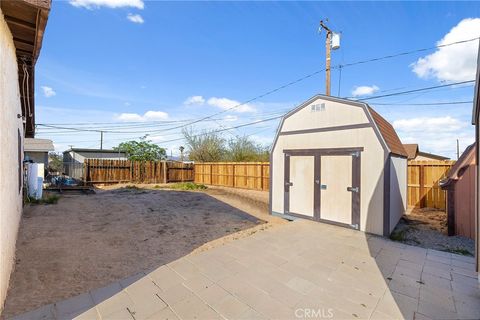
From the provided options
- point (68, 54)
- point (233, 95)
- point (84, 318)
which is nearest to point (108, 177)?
point (68, 54)

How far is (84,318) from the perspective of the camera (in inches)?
87.1

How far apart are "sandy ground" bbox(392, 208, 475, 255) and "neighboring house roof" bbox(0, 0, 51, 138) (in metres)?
6.73

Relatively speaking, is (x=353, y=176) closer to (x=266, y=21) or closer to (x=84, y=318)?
(x=84, y=318)

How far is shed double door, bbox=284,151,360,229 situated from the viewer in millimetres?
5254

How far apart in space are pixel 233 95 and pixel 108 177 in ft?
35.9

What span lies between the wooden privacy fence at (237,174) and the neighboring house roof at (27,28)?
34.9 feet

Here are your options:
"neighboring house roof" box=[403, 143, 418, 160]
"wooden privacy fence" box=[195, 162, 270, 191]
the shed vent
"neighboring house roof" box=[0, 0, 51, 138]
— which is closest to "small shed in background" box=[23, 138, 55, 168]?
"wooden privacy fence" box=[195, 162, 270, 191]

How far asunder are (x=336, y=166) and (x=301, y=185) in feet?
3.53

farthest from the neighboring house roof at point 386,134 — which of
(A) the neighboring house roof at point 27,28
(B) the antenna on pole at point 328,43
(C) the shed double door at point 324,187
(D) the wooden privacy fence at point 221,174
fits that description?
(A) the neighboring house roof at point 27,28

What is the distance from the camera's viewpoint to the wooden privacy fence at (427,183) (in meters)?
8.18

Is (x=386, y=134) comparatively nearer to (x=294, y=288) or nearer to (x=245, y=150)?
(x=294, y=288)

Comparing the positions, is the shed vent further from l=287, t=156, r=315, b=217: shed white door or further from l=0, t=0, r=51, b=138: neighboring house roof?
l=0, t=0, r=51, b=138: neighboring house roof

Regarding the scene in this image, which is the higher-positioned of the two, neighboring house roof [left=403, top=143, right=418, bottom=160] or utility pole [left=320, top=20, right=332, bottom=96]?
utility pole [left=320, top=20, right=332, bottom=96]

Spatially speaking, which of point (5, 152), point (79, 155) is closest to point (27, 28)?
point (5, 152)
